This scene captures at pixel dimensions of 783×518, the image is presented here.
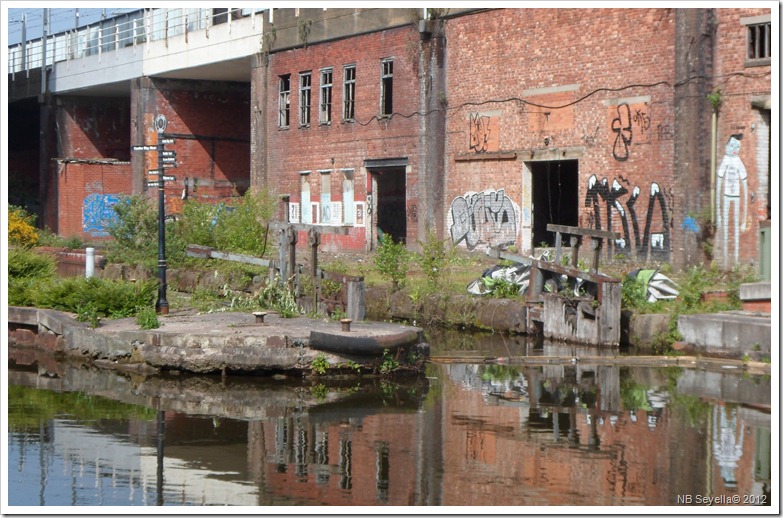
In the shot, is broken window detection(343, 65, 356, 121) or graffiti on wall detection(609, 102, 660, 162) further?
broken window detection(343, 65, 356, 121)

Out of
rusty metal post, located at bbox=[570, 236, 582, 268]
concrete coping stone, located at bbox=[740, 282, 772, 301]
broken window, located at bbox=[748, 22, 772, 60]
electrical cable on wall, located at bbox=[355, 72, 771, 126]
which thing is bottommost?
concrete coping stone, located at bbox=[740, 282, 772, 301]

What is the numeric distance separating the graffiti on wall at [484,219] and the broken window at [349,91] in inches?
217

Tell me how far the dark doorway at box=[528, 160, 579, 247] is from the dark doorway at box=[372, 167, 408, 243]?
569 cm

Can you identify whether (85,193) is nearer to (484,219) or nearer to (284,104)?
(284,104)

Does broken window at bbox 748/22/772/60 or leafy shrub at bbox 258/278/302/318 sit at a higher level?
broken window at bbox 748/22/772/60

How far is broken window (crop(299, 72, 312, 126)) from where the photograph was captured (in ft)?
111

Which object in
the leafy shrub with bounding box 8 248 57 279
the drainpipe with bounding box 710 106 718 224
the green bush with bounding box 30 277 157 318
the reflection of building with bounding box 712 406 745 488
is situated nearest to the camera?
the reflection of building with bounding box 712 406 745 488

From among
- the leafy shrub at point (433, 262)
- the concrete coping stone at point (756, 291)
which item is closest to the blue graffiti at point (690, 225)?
the leafy shrub at point (433, 262)

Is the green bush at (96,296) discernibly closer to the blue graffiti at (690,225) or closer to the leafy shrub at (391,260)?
the leafy shrub at (391,260)

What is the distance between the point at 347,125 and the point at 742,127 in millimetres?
13656

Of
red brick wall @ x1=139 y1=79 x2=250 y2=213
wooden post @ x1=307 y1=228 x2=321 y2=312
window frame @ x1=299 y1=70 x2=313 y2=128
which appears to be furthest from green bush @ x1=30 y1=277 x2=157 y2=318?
red brick wall @ x1=139 y1=79 x2=250 y2=213

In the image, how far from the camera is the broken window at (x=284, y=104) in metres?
34.8

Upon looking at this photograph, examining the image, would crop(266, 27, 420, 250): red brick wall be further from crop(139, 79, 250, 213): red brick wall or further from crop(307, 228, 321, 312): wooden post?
crop(307, 228, 321, 312): wooden post

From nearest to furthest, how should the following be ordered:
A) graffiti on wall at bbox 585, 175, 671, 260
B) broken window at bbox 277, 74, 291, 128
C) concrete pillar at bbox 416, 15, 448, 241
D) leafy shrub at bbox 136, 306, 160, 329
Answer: leafy shrub at bbox 136, 306, 160, 329
graffiti on wall at bbox 585, 175, 671, 260
concrete pillar at bbox 416, 15, 448, 241
broken window at bbox 277, 74, 291, 128
